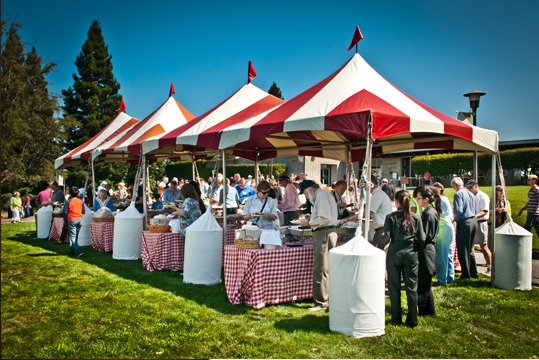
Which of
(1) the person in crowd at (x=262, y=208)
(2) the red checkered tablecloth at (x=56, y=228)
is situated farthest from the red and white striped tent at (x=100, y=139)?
(1) the person in crowd at (x=262, y=208)

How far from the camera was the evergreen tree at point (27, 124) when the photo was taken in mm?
21078

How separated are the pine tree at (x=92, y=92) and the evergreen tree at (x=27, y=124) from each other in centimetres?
794

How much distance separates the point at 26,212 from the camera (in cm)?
2011

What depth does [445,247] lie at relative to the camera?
20.7 feet

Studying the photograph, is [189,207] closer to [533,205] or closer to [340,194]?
[340,194]

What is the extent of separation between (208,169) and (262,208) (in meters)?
27.0

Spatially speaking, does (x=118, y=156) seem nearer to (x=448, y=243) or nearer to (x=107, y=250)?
(x=107, y=250)

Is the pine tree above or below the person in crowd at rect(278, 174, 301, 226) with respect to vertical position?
above

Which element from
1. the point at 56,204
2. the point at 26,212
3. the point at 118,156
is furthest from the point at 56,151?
the point at 56,204

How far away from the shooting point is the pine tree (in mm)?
34812

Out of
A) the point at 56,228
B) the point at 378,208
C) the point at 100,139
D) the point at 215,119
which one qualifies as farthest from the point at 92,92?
the point at 378,208

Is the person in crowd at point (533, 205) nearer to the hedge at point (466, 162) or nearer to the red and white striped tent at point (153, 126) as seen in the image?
the red and white striped tent at point (153, 126)

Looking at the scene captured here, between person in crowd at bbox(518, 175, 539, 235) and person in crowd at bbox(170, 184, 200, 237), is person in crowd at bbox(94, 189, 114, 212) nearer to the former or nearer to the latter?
person in crowd at bbox(170, 184, 200, 237)

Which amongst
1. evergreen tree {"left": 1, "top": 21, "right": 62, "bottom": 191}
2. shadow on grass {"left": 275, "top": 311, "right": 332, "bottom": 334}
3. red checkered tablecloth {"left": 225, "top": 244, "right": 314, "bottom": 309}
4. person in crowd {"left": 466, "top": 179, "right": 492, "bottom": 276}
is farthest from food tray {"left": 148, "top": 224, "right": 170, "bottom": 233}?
evergreen tree {"left": 1, "top": 21, "right": 62, "bottom": 191}
